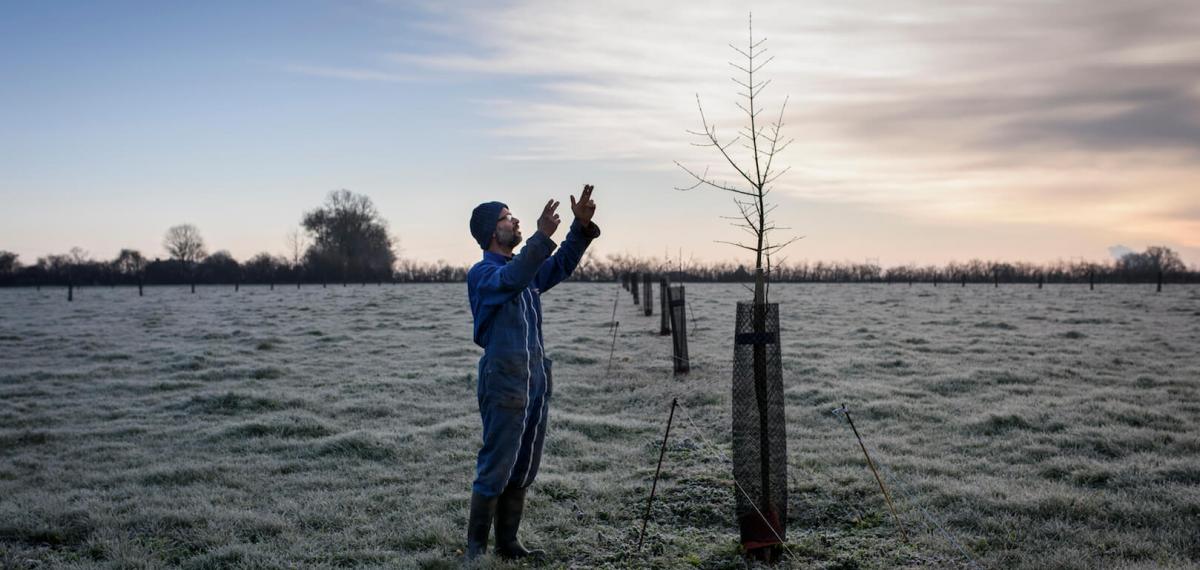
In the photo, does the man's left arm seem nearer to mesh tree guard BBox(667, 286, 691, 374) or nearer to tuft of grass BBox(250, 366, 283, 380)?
mesh tree guard BBox(667, 286, 691, 374)

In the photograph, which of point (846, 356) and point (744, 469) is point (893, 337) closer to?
point (846, 356)

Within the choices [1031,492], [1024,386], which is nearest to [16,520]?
[1031,492]

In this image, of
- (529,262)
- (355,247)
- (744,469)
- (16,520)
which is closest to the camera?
(529,262)

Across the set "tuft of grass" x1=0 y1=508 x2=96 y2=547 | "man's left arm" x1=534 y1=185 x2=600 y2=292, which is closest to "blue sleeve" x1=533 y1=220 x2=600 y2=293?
"man's left arm" x1=534 y1=185 x2=600 y2=292

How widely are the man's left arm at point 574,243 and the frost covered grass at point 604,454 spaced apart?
186 cm

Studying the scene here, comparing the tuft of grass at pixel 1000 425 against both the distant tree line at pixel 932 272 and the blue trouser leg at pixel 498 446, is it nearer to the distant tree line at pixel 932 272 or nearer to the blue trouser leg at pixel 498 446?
the blue trouser leg at pixel 498 446

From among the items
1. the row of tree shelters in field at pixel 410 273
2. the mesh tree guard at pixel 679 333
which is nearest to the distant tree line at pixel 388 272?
the row of tree shelters in field at pixel 410 273

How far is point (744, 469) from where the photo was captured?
529 centimetres

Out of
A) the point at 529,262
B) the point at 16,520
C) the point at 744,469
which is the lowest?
the point at 16,520

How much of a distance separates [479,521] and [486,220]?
6.10 feet

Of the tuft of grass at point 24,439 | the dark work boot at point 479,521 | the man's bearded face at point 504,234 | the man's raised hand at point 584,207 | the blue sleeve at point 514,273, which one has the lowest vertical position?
the tuft of grass at point 24,439

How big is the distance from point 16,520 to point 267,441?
3.12 meters

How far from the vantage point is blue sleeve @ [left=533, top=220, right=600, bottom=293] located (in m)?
4.80

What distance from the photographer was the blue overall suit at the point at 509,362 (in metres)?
4.52
